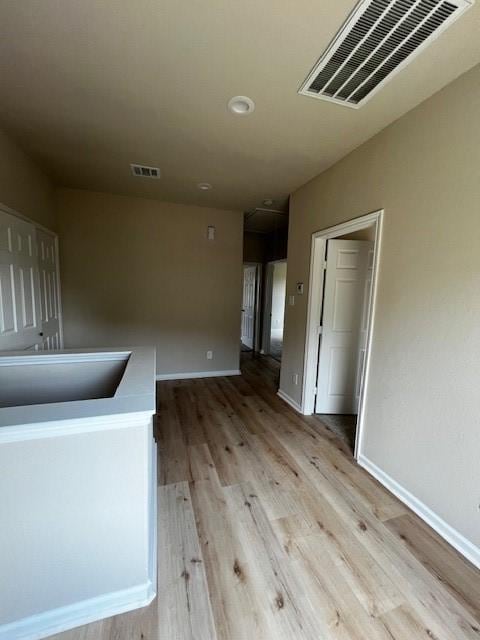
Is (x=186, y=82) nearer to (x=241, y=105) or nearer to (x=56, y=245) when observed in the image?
(x=241, y=105)

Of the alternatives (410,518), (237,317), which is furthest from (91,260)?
(410,518)

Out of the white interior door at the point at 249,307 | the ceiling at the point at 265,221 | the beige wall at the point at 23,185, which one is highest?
the ceiling at the point at 265,221

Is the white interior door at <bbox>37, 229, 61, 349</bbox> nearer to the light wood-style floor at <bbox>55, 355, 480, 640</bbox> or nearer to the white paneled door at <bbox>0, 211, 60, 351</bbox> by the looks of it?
the white paneled door at <bbox>0, 211, 60, 351</bbox>

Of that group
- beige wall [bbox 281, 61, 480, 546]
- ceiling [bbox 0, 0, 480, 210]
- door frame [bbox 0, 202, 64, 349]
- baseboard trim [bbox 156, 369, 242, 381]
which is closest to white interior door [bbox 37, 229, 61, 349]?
door frame [bbox 0, 202, 64, 349]

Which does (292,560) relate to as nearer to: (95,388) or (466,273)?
(95,388)

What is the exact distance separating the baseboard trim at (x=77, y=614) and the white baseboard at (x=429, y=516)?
165 cm

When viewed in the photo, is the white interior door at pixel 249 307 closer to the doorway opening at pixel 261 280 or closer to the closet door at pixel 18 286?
the doorway opening at pixel 261 280

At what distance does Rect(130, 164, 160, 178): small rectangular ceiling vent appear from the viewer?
2.79 m

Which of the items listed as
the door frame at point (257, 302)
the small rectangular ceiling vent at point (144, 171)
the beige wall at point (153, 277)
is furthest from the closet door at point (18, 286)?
the door frame at point (257, 302)

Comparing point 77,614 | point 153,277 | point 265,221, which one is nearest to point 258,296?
point 265,221

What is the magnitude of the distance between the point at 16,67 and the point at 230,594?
303 centimetres

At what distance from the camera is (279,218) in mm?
4703

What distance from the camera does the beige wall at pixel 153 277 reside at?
360cm

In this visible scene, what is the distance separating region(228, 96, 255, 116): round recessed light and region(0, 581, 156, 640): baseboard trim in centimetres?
273
